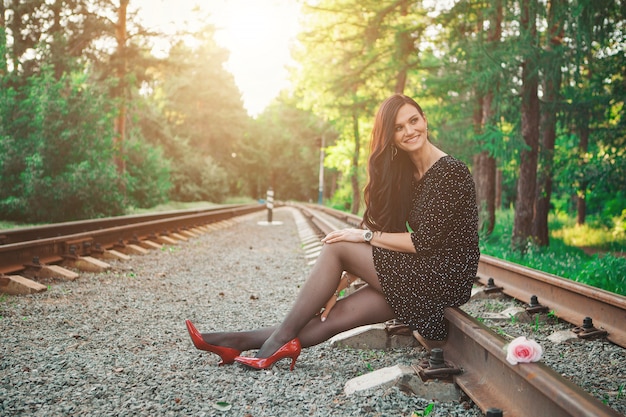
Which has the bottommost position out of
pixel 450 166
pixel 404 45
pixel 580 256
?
pixel 580 256

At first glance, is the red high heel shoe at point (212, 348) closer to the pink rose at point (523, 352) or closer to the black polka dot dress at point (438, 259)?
the black polka dot dress at point (438, 259)

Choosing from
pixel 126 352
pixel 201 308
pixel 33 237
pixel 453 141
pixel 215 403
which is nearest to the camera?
pixel 215 403

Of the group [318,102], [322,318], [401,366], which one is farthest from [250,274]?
[318,102]

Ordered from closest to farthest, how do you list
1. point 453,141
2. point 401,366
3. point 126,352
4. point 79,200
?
point 401,366, point 126,352, point 79,200, point 453,141

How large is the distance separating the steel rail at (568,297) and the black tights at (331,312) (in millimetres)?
1582

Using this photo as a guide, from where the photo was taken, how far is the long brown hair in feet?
10.2

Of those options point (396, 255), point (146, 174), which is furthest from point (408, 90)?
point (396, 255)

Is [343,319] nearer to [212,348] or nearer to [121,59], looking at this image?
[212,348]

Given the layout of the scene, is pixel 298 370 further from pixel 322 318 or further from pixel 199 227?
pixel 199 227

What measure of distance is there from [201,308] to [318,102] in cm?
1731

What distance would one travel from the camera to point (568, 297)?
3986 mm

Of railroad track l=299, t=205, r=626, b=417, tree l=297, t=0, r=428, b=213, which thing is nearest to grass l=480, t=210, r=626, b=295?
railroad track l=299, t=205, r=626, b=417

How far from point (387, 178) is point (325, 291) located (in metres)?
0.78

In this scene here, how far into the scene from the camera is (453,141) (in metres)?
18.5
